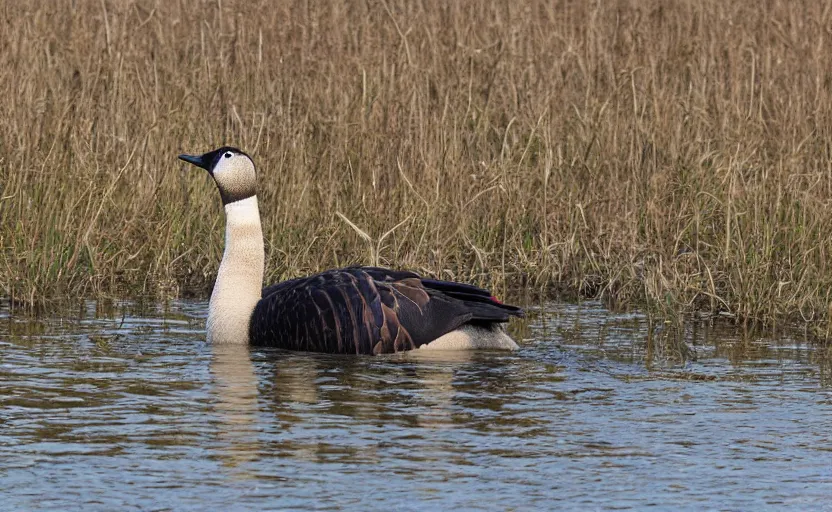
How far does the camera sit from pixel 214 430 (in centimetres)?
662

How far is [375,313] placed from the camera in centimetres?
884

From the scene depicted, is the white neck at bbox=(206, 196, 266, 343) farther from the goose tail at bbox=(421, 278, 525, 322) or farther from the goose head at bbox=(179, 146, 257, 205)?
the goose tail at bbox=(421, 278, 525, 322)

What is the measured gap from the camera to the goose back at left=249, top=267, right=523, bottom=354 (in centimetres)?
878

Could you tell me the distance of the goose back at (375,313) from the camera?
8781 millimetres

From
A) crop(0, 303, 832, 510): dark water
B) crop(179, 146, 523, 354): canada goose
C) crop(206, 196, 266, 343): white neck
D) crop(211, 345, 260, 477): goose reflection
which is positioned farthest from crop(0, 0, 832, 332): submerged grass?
crop(211, 345, 260, 477): goose reflection

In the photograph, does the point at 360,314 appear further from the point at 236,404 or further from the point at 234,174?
the point at 236,404

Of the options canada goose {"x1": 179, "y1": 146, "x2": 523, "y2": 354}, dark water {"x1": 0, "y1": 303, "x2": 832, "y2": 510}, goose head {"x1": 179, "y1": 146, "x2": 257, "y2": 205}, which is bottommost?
dark water {"x1": 0, "y1": 303, "x2": 832, "y2": 510}

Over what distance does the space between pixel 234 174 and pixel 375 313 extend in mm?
1430

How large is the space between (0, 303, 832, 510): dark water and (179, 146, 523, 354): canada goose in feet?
0.52

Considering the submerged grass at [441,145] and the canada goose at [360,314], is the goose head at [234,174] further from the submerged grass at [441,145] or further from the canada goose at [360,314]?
the submerged grass at [441,145]

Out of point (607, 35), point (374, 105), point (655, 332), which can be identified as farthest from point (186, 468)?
point (607, 35)

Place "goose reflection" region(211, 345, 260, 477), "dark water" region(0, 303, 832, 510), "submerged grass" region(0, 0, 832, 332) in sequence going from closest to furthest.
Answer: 1. "dark water" region(0, 303, 832, 510)
2. "goose reflection" region(211, 345, 260, 477)
3. "submerged grass" region(0, 0, 832, 332)

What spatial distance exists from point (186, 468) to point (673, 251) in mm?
5202

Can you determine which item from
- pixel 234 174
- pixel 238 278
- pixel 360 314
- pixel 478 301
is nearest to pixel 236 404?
pixel 360 314
